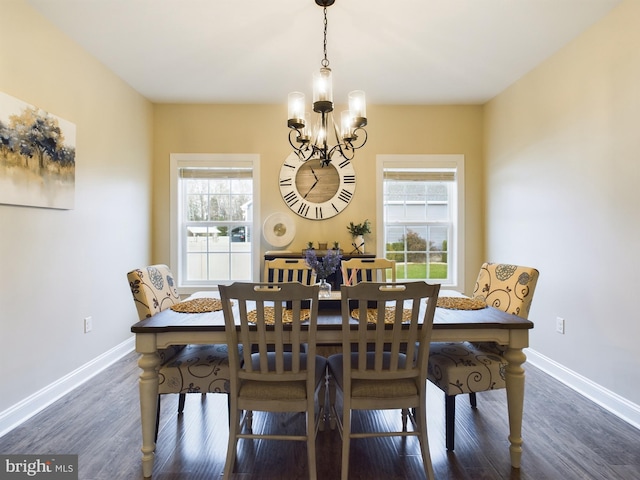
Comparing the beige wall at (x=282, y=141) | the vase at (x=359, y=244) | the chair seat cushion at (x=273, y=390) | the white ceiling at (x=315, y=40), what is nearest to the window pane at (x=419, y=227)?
the beige wall at (x=282, y=141)

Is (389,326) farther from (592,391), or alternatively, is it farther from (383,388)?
(592,391)

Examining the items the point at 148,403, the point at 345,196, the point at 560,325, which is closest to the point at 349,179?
the point at 345,196

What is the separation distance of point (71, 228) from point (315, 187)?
91.5 inches

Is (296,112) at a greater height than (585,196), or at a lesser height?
greater

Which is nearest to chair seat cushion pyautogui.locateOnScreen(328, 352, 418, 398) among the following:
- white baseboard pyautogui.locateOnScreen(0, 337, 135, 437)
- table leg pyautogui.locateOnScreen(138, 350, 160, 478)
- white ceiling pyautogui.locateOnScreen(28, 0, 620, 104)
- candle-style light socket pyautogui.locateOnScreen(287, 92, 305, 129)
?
table leg pyautogui.locateOnScreen(138, 350, 160, 478)

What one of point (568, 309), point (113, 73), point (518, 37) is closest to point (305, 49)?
point (518, 37)

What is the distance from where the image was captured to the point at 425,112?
391 centimetres

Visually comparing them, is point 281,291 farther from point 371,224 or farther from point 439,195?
point 439,195

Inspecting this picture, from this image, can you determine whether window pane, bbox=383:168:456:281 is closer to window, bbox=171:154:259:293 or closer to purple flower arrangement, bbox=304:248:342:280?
window, bbox=171:154:259:293

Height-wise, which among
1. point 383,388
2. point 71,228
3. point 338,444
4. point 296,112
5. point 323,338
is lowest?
point 338,444

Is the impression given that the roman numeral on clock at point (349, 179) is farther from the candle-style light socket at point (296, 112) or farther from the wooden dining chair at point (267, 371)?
the wooden dining chair at point (267, 371)

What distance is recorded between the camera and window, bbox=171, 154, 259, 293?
391 cm

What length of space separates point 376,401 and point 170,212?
325cm

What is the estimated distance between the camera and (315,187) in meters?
3.87
